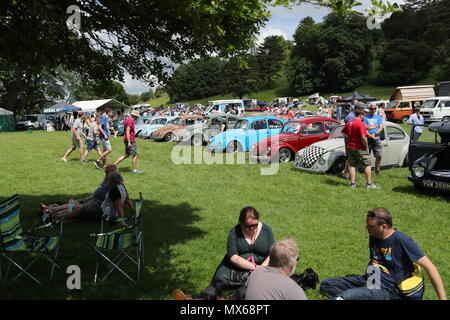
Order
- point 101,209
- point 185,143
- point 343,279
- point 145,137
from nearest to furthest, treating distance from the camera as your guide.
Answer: point 343,279
point 101,209
point 185,143
point 145,137

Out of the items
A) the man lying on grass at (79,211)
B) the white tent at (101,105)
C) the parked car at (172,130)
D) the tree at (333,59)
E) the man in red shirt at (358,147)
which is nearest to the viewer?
the man lying on grass at (79,211)

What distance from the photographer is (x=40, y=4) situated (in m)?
3.63

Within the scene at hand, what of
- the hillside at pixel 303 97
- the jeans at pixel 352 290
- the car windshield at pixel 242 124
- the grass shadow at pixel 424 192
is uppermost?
the hillside at pixel 303 97

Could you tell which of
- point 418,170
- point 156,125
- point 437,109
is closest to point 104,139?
point 418,170

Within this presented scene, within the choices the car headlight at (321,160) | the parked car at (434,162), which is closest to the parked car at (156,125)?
the car headlight at (321,160)

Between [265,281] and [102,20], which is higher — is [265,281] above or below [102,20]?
below

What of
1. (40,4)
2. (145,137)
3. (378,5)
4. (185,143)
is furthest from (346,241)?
(145,137)

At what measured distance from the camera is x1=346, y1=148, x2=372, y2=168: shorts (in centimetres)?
916

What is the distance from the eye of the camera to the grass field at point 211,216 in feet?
15.9

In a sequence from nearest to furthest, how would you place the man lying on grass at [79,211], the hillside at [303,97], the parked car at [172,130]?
1. the man lying on grass at [79,211]
2. the parked car at [172,130]
3. the hillside at [303,97]

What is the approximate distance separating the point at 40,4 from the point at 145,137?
2178 cm

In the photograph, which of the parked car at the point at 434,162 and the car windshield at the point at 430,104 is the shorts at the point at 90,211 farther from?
the car windshield at the point at 430,104

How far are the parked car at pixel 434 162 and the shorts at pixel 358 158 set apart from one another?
0.99 metres
